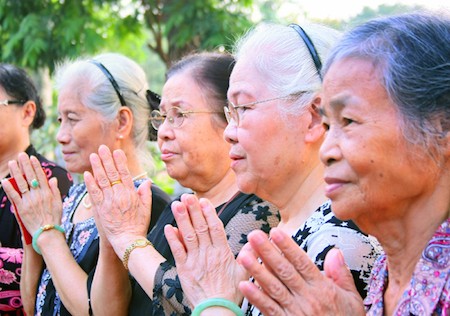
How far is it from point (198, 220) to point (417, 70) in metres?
0.83

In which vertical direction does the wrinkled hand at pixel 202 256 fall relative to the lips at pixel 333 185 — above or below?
below

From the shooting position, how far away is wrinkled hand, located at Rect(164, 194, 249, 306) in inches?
78.7

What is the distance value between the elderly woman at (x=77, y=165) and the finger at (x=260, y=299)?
1660 mm

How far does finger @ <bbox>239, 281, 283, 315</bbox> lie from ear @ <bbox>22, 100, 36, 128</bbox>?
3312 millimetres

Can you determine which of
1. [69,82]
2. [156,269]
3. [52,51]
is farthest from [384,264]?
[52,51]

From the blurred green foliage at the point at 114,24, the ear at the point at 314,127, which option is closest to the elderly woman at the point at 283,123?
the ear at the point at 314,127

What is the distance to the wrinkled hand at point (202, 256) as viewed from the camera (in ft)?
6.56

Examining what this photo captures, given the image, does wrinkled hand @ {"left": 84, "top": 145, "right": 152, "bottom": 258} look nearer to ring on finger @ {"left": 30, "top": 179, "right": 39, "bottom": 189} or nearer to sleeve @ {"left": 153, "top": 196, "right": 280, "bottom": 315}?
sleeve @ {"left": 153, "top": 196, "right": 280, "bottom": 315}

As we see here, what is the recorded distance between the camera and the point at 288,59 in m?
2.34

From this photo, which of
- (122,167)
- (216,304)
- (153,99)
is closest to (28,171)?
(153,99)

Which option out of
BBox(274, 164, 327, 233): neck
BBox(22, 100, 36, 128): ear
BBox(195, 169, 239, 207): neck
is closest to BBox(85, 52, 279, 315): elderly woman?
BBox(195, 169, 239, 207): neck

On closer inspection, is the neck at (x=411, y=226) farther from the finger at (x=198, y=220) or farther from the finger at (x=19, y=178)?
the finger at (x=19, y=178)

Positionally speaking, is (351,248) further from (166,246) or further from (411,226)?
(166,246)

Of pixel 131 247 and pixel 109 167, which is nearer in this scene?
pixel 131 247
